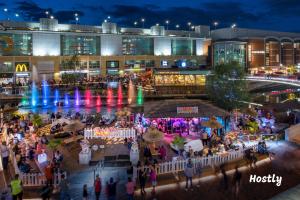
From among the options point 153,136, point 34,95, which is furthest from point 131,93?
point 153,136

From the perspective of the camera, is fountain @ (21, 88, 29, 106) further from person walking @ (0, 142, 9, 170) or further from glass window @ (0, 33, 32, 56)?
person walking @ (0, 142, 9, 170)

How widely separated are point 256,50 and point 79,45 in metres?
41.0

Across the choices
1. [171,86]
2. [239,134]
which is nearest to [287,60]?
[171,86]

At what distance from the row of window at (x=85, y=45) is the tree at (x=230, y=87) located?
42808 mm

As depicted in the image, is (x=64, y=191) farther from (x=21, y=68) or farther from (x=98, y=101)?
(x=21, y=68)

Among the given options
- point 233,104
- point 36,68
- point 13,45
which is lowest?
point 233,104

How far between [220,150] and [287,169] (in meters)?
3.46

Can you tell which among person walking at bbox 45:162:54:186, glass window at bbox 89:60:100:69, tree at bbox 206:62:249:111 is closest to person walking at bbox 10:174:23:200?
person walking at bbox 45:162:54:186

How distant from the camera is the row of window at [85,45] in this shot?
205 feet

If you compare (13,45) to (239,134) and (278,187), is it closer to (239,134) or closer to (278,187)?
(239,134)

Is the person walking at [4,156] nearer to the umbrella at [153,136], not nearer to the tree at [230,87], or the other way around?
the umbrella at [153,136]

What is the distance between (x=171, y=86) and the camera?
50.9 meters

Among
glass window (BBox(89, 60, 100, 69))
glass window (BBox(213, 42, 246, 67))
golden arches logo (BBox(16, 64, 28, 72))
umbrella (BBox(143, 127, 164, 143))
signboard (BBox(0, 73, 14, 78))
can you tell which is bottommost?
umbrella (BBox(143, 127, 164, 143))

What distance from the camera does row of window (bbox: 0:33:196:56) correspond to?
2461 inches
